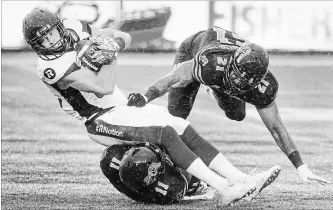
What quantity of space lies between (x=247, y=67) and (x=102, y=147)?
11.4ft

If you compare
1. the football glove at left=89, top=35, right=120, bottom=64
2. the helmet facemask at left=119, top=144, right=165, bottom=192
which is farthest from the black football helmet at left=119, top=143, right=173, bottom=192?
the football glove at left=89, top=35, right=120, bottom=64

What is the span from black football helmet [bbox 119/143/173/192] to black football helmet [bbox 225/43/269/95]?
754 millimetres

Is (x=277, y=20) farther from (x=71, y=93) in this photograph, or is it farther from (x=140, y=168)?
(x=140, y=168)

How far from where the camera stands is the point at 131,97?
245 inches

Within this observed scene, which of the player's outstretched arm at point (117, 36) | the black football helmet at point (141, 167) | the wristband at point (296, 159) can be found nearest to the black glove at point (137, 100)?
the black football helmet at point (141, 167)

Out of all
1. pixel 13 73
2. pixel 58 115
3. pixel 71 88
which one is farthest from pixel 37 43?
pixel 13 73

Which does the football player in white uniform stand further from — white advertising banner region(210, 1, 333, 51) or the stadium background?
white advertising banner region(210, 1, 333, 51)

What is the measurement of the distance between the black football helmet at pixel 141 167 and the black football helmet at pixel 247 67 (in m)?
0.75

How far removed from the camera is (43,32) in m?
6.45

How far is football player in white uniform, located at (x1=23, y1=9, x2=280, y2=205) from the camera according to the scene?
6047 millimetres

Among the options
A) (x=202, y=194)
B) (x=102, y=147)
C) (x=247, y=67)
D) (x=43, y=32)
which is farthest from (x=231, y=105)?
(x=102, y=147)

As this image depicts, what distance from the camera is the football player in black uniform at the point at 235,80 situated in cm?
620

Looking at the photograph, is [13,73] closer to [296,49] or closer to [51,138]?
[296,49]

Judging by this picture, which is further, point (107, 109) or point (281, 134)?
point (281, 134)
